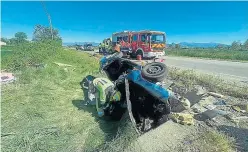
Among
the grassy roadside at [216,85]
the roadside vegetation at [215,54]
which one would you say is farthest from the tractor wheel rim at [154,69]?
the roadside vegetation at [215,54]

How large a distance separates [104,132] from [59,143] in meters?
0.87

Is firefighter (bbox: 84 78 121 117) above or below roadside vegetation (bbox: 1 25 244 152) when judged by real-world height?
above

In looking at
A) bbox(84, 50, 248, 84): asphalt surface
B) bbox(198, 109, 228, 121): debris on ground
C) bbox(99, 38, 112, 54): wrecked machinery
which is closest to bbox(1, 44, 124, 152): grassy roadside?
bbox(198, 109, 228, 121): debris on ground

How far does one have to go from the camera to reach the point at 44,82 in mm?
7828

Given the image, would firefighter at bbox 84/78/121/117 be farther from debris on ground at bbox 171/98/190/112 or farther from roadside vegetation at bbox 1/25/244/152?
debris on ground at bbox 171/98/190/112

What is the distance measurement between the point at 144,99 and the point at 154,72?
57cm

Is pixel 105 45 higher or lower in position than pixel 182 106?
higher

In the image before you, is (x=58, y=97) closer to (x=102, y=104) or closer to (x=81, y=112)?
(x=81, y=112)

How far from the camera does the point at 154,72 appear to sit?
161 inches

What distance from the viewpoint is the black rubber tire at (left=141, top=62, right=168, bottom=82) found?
3.86 meters

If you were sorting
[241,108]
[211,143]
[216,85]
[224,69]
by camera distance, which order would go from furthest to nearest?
[224,69]
[216,85]
[241,108]
[211,143]

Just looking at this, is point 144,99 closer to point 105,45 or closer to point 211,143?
point 211,143

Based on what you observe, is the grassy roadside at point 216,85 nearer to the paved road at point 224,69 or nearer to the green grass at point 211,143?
the paved road at point 224,69

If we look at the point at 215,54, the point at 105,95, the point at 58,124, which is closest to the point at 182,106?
the point at 105,95
